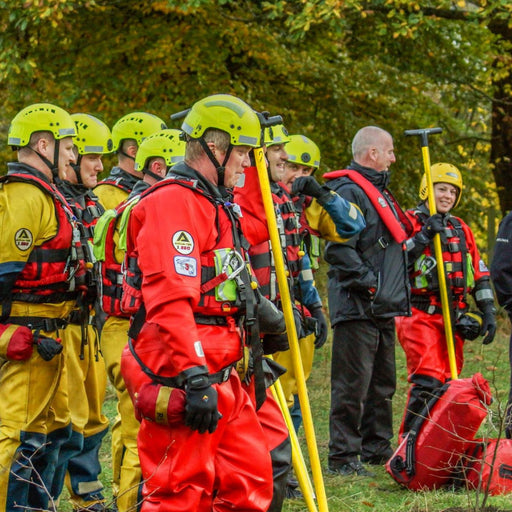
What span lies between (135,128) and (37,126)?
67.7 inches

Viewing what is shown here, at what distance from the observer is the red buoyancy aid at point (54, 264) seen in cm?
A: 588

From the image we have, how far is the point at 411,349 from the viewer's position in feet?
27.9

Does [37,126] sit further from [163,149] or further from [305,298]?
[305,298]

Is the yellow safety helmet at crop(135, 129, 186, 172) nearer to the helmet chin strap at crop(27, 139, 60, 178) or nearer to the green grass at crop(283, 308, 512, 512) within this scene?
the helmet chin strap at crop(27, 139, 60, 178)

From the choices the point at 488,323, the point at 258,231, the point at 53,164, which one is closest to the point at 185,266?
the point at 258,231

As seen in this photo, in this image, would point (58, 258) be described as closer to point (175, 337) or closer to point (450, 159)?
point (175, 337)

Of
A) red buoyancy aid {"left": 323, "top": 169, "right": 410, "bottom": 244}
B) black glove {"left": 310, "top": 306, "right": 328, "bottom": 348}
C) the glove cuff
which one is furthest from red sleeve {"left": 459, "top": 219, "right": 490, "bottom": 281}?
the glove cuff

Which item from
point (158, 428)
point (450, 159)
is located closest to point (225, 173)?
point (158, 428)

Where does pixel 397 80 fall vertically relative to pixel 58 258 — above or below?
above

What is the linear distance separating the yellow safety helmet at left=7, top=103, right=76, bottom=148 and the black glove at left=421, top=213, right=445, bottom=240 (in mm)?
3538

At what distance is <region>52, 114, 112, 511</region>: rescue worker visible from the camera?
6.37 metres

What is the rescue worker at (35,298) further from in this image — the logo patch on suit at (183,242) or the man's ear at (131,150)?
the logo patch on suit at (183,242)

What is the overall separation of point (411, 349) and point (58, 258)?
365cm

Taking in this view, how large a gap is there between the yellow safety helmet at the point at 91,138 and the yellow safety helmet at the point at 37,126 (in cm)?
101
